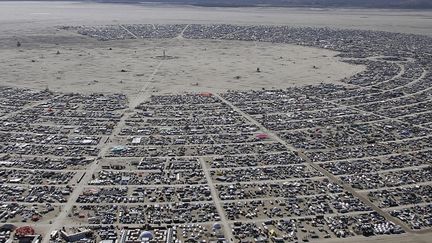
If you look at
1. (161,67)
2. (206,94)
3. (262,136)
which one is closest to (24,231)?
(262,136)

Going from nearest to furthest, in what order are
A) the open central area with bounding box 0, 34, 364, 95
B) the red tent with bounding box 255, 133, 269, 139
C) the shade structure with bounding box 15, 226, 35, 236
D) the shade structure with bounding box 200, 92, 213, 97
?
the shade structure with bounding box 15, 226, 35, 236 → the red tent with bounding box 255, 133, 269, 139 → the shade structure with bounding box 200, 92, 213, 97 → the open central area with bounding box 0, 34, 364, 95

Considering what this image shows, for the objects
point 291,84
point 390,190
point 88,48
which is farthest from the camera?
point 88,48

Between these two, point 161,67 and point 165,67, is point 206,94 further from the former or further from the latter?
point 161,67

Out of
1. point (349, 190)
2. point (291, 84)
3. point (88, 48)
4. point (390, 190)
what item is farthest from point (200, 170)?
point (88, 48)

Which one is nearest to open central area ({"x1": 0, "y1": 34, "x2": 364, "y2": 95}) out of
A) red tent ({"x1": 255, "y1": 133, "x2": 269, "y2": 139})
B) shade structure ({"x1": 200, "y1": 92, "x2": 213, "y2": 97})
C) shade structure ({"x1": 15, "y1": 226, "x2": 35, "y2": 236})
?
shade structure ({"x1": 200, "y1": 92, "x2": 213, "y2": 97})

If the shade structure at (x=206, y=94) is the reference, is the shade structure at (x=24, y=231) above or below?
below

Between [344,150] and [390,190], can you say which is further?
[344,150]

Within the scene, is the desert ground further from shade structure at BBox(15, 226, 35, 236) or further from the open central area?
shade structure at BBox(15, 226, 35, 236)

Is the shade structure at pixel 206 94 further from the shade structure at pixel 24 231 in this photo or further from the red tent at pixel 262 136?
the shade structure at pixel 24 231

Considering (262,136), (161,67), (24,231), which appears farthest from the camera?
(161,67)

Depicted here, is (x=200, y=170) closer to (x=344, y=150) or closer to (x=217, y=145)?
(x=217, y=145)

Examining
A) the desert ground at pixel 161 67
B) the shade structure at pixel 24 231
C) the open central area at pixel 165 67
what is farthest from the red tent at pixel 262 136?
the shade structure at pixel 24 231
